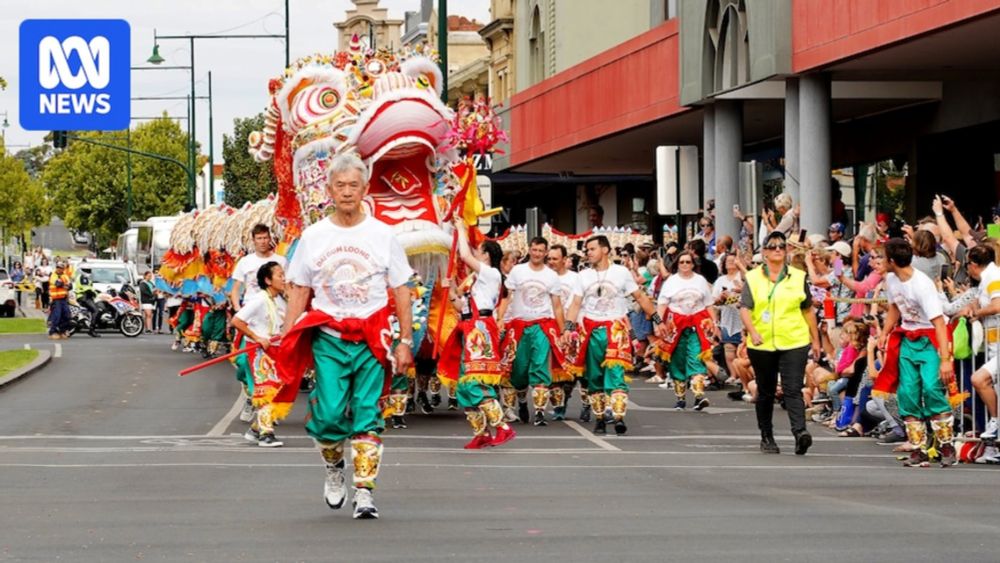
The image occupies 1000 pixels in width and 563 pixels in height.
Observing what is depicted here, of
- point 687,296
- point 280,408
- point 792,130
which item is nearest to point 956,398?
point 280,408

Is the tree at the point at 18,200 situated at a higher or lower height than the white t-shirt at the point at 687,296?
higher

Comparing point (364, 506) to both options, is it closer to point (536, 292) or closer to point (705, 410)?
point (536, 292)

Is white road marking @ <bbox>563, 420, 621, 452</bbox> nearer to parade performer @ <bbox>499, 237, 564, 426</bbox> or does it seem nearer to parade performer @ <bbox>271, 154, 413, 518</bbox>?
parade performer @ <bbox>499, 237, 564, 426</bbox>

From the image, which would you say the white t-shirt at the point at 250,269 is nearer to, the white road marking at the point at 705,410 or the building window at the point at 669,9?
the white road marking at the point at 705,410

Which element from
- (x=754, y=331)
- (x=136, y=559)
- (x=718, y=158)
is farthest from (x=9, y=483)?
(x=718, y=158)

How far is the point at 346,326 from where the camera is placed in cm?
1121

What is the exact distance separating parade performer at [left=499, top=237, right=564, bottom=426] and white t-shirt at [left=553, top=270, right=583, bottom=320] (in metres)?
0.10

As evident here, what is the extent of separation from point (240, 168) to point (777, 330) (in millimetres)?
64676

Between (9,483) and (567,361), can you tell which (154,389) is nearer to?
(567,361)

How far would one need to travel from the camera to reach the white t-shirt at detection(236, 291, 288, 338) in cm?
1705

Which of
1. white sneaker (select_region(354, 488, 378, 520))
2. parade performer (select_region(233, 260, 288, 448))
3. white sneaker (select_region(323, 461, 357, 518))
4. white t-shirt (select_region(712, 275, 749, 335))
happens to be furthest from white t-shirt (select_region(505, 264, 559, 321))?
white sneaker (select_region(354, 488, 378, 520))

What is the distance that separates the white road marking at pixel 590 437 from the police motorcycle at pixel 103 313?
26014mm

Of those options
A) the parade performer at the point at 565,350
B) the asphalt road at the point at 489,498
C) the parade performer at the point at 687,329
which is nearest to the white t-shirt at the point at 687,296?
the parade performer at the point at 687,329

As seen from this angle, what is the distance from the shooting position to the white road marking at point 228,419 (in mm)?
18078
